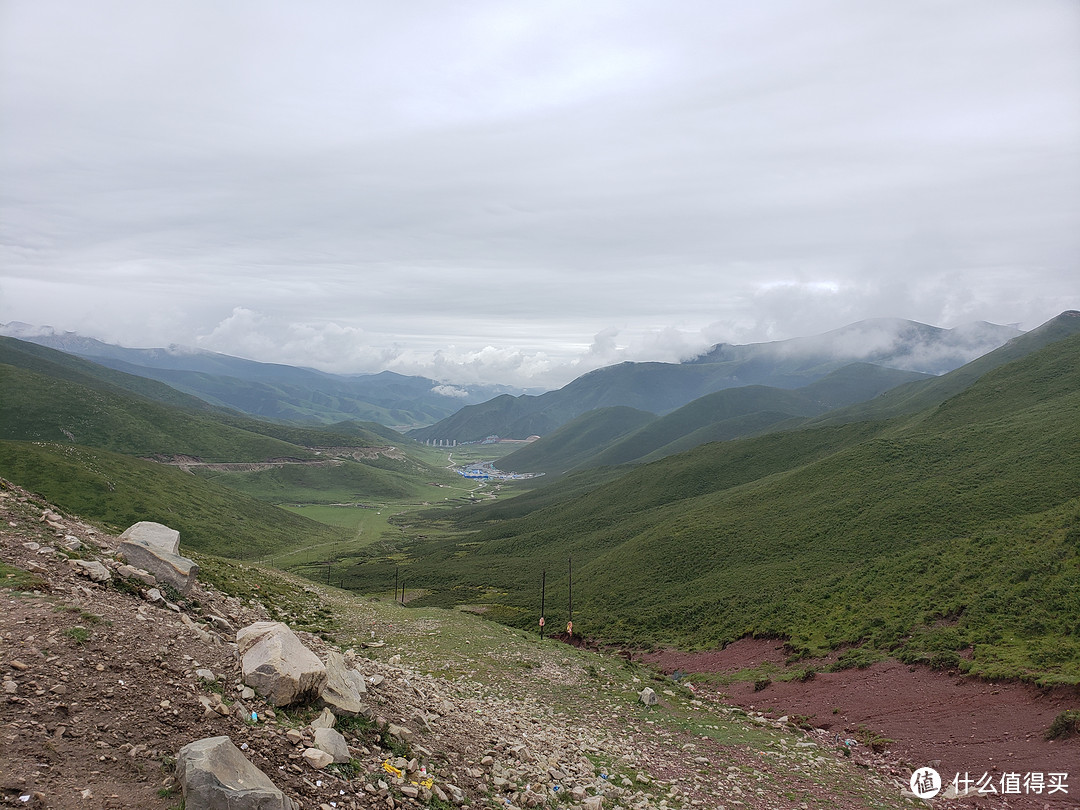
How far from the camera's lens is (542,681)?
28.5 metres

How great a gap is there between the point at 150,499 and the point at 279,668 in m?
127

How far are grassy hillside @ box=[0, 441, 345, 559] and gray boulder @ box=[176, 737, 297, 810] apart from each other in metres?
97.8

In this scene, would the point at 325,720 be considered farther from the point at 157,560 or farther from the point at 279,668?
the point at 157,560

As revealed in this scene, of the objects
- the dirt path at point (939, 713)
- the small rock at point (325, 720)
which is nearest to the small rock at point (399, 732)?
the small rock at point (325, 720)

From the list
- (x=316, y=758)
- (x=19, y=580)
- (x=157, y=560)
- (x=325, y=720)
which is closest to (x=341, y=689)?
(x=325, y=720)

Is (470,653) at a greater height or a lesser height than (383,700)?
lesser

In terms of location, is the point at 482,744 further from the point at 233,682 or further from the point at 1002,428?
the point at 1002,428

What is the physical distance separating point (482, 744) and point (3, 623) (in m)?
12.2

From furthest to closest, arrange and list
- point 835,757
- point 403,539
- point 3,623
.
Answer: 1. point 403,539
2. point 835,757
3. point 3,623

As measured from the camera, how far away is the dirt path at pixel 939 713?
824 inches

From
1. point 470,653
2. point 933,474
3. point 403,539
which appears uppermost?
point 933,474

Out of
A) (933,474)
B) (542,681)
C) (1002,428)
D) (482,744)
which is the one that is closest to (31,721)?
(482,744)

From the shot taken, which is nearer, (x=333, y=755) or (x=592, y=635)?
(x=333, y=755)

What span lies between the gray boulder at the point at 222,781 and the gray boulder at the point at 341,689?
3.57 metres
